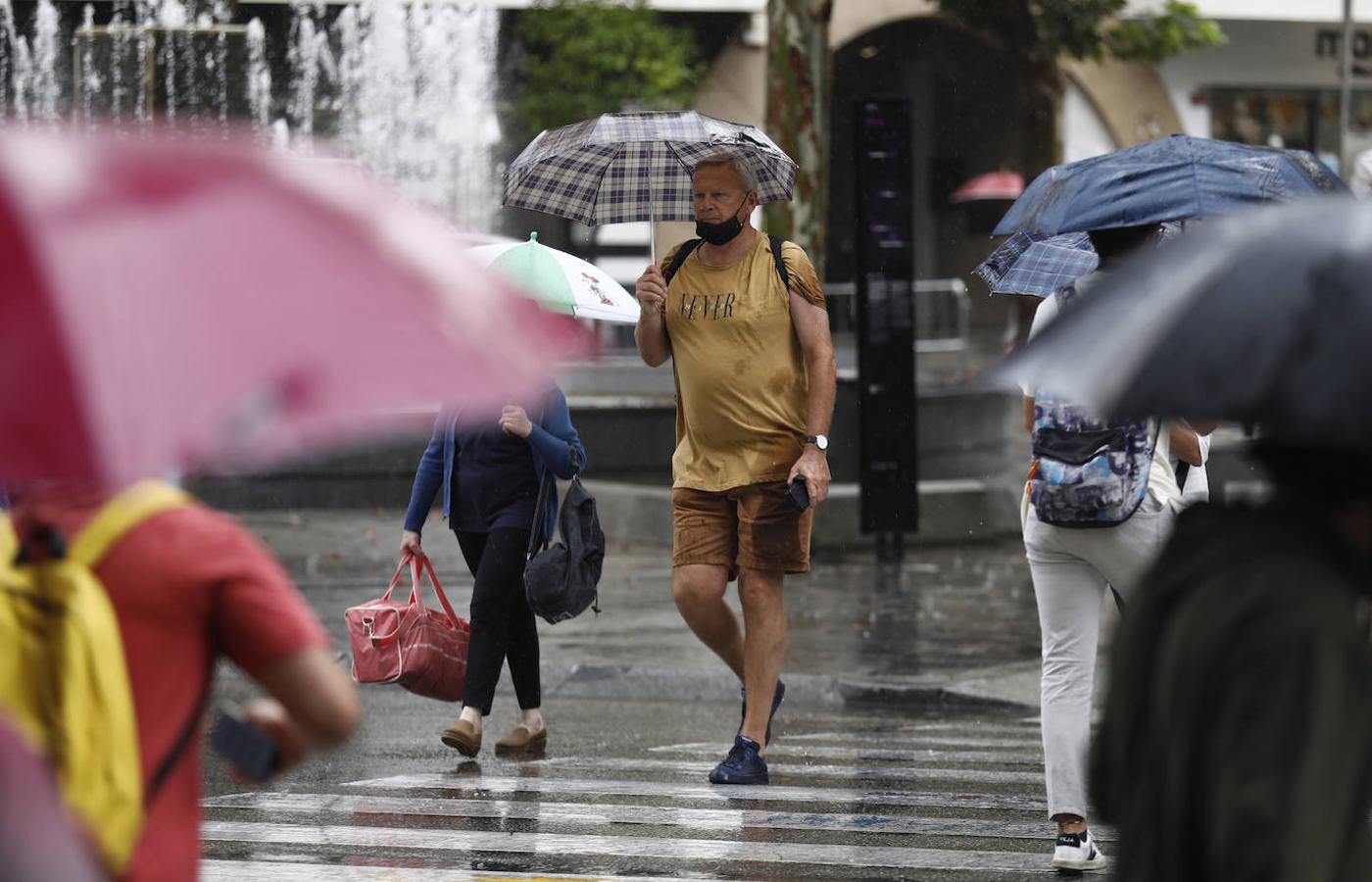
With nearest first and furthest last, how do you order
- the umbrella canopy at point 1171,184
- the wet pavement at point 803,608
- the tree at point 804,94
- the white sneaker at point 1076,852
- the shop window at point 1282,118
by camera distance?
1. the umbrella canopy at point 1171,184
2. the white sneaker at point 1076,852
3. the wet pavement at point 803,608
4. the tree at point 804,94
5. the shop window at point 1282,118

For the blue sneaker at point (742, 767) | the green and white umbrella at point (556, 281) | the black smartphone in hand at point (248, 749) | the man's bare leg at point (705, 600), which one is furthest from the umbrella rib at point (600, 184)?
the black smartphone in hand at point (248, 749)

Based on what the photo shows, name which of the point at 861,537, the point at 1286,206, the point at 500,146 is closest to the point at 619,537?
the point at 861,537

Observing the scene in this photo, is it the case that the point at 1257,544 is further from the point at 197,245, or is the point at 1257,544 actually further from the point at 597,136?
the point at 597,136

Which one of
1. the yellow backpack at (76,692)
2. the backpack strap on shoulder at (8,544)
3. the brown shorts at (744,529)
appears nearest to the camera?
the yellow backpack at (76,692)

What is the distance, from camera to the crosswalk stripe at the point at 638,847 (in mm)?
6016

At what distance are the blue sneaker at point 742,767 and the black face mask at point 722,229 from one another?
71.3 inches

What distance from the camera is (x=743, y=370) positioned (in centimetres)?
720

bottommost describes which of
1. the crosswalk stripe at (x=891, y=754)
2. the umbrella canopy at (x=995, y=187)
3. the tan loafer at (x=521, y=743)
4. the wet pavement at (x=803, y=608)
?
the umbrella canopy at (x=995, y=187)

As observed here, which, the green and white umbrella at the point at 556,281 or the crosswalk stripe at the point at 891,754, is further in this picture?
the crosswalk stripe at the point at 891,754

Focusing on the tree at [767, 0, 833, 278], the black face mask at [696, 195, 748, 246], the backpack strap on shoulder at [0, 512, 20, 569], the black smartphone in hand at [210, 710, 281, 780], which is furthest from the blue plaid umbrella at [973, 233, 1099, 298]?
the tree at [767, 0, 833, 278]

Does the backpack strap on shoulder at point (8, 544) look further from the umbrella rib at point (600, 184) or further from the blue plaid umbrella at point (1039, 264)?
the umbrella rib at point (600, 184)

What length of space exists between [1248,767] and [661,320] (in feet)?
16.8

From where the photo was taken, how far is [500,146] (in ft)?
113

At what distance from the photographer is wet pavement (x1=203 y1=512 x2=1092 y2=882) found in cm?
607
